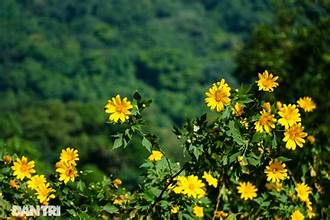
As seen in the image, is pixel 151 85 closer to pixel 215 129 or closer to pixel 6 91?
pixel 6 91

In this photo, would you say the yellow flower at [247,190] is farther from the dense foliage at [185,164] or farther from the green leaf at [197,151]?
the green leaf at [197,151]

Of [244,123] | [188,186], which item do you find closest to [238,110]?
[244,123]

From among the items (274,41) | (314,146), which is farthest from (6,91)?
(314,146)

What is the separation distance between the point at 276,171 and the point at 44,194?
865mm

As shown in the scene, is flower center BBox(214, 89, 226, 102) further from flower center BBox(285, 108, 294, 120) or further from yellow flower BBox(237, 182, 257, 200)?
yellow flower BBox(237, 182, 257, 200)

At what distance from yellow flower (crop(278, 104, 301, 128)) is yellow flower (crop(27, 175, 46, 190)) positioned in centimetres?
90

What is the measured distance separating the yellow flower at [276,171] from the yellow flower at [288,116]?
22 cm

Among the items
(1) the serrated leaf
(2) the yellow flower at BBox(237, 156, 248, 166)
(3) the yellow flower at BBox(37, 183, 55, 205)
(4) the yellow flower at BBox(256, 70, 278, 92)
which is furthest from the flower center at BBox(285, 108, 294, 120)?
(3) the yellow flower at BBox(37, 183, 55, 205)

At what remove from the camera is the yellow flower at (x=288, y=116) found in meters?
2.33

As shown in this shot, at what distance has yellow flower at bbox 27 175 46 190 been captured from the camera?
8.11 feet

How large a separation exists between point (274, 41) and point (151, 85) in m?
69.1

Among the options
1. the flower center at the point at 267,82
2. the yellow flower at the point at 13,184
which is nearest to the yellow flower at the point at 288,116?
the flower center at the point at 267,82

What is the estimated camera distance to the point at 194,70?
80125mm

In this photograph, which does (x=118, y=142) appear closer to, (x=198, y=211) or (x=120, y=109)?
(x=120, y=109)
